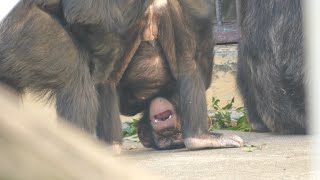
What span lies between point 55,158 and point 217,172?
2.91 m

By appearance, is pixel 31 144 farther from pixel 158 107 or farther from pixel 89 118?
pixel 158 107

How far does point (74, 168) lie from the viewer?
760mm

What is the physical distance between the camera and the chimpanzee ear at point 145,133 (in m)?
4.88

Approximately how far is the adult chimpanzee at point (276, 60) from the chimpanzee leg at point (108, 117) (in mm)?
1178

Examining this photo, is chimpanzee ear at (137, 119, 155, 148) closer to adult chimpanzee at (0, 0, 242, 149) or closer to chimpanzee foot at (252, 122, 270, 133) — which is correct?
adult chimpanzee at (0, 0, 242, 149)

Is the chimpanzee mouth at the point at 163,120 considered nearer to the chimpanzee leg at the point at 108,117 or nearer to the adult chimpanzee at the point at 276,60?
the chimpanzee leg at the point at 108,117

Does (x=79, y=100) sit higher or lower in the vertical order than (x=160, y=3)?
lower

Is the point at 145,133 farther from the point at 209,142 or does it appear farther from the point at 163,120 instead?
the point at 209,142

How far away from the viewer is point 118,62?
4.53 m

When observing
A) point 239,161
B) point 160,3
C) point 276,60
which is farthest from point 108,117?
point 276,60

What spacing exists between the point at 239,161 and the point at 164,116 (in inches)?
36.3

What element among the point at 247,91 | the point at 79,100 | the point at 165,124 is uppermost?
the point at 79,100

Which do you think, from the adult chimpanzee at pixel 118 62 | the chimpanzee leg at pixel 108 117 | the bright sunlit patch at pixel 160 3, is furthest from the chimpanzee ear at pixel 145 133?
the bright sunlit patch at pixel 160 3

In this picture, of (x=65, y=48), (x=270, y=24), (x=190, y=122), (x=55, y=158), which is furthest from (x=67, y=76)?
(x=55, y=158)
